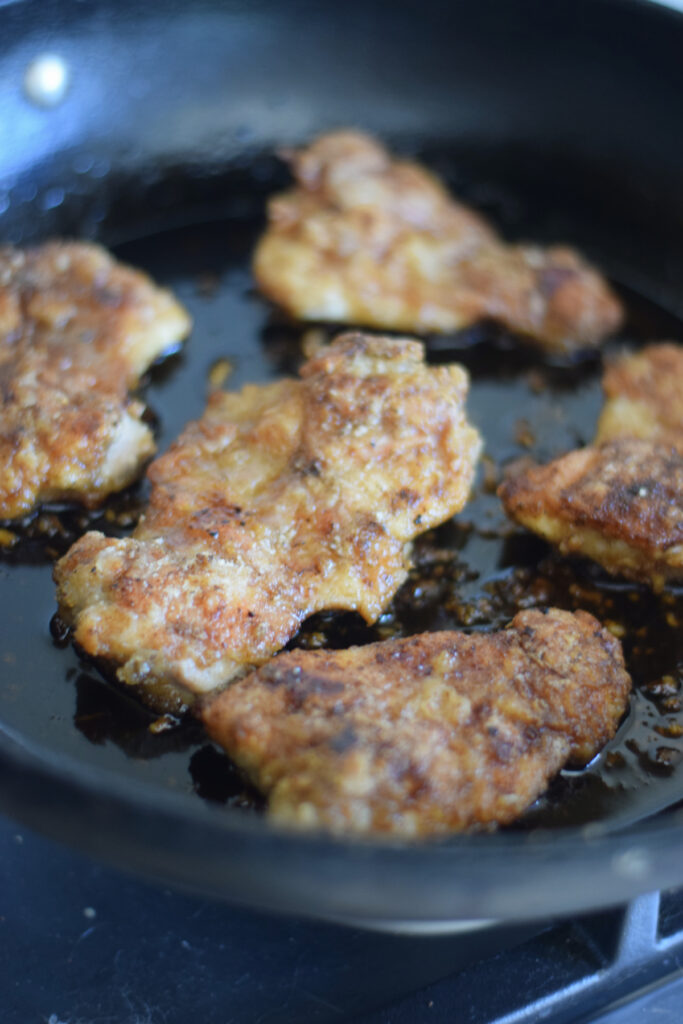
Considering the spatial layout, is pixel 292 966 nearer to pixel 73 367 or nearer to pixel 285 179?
pixel 73 367

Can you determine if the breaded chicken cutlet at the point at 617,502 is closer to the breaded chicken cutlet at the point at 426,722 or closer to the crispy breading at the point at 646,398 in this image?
the crispy breading at the point at 646,398

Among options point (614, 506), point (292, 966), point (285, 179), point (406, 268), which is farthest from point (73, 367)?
point (292, 966)

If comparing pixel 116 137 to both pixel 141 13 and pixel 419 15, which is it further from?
pixel 419 15

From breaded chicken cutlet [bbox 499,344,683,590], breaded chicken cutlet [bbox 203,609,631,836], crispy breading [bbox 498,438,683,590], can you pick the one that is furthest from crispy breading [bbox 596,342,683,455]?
breaded chicken cutlet [bbox 203,609,631,836]

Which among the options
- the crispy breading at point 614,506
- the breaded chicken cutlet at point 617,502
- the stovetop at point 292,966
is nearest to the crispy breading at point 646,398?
the breaded chicken cutlet at point 617,502

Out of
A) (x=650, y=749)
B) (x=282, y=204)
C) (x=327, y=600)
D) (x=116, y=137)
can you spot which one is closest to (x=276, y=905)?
(x=327, y=600)

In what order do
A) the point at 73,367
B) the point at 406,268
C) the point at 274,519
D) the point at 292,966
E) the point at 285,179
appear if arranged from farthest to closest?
1. the point at 285,179
2. the point at 406,268
3. the point at 73,367
4. the point at 274,519
5. the point at 292,966
